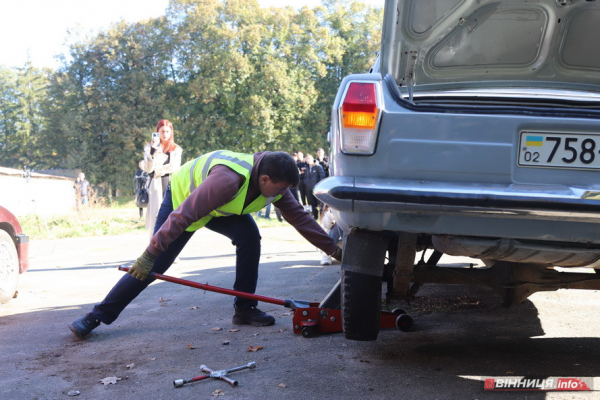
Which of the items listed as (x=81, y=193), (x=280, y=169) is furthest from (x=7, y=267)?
(x=81, y=193)

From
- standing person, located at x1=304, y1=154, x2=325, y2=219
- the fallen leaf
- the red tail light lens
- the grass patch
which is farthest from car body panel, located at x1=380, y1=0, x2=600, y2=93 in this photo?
standing person, located at x1=304, y1=154, x2=325, y2=219

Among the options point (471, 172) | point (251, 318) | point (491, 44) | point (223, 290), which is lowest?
point (251, 318)

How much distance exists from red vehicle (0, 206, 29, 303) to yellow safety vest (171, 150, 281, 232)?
7.71 ft

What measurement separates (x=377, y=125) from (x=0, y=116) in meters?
63.4

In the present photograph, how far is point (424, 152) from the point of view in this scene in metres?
2.84

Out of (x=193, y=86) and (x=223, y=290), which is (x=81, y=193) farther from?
(x=193, y=86)

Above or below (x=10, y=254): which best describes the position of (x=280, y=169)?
above

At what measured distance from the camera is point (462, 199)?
2.66 metres

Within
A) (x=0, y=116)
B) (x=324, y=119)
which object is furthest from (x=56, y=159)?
(x=324, y=119)

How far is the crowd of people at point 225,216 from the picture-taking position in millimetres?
3984

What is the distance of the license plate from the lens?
108 inches

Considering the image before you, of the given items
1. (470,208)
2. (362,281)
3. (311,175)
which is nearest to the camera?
(470,208)

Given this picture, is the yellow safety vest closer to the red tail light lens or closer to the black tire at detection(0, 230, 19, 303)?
the red tail light lens

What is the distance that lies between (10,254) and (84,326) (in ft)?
6.99
